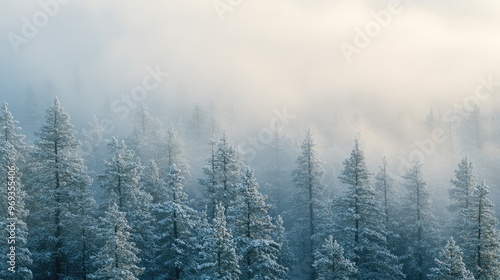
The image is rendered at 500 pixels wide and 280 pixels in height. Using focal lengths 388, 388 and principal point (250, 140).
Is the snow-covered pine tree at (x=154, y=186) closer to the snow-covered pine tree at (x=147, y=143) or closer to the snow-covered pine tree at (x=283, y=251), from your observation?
the snow-covered pine tree at (x=283, y=251)

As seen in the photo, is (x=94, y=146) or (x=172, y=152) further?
(x=94, y=146)

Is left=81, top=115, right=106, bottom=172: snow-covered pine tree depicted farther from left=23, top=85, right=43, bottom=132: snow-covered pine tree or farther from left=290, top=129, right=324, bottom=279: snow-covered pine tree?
left=290, top=129, right=324, bottom=279: snow-covered pine tree

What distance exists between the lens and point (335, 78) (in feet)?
641

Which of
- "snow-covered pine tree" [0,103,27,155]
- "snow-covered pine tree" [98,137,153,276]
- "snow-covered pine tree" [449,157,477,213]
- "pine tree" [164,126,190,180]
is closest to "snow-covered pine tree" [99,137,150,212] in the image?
"snow-covered pine tree" [98,137,153,276]

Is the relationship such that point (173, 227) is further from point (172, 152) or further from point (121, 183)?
point (172, 152)

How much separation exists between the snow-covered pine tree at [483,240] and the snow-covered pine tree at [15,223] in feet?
105

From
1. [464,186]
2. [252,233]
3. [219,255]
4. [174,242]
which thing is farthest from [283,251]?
[464,186]

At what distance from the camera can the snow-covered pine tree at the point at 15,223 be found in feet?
79.9

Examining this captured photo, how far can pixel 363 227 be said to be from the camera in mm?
32375

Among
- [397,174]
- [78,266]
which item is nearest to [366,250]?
[78,266]

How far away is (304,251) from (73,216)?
24719 millimetres

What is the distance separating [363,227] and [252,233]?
1027 cm

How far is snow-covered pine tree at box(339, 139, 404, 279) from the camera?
3164cm

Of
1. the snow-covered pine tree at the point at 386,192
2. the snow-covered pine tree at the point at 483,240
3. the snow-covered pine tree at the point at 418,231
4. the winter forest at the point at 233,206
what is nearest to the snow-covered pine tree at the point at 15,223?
the winter forest at the point at 233,206
